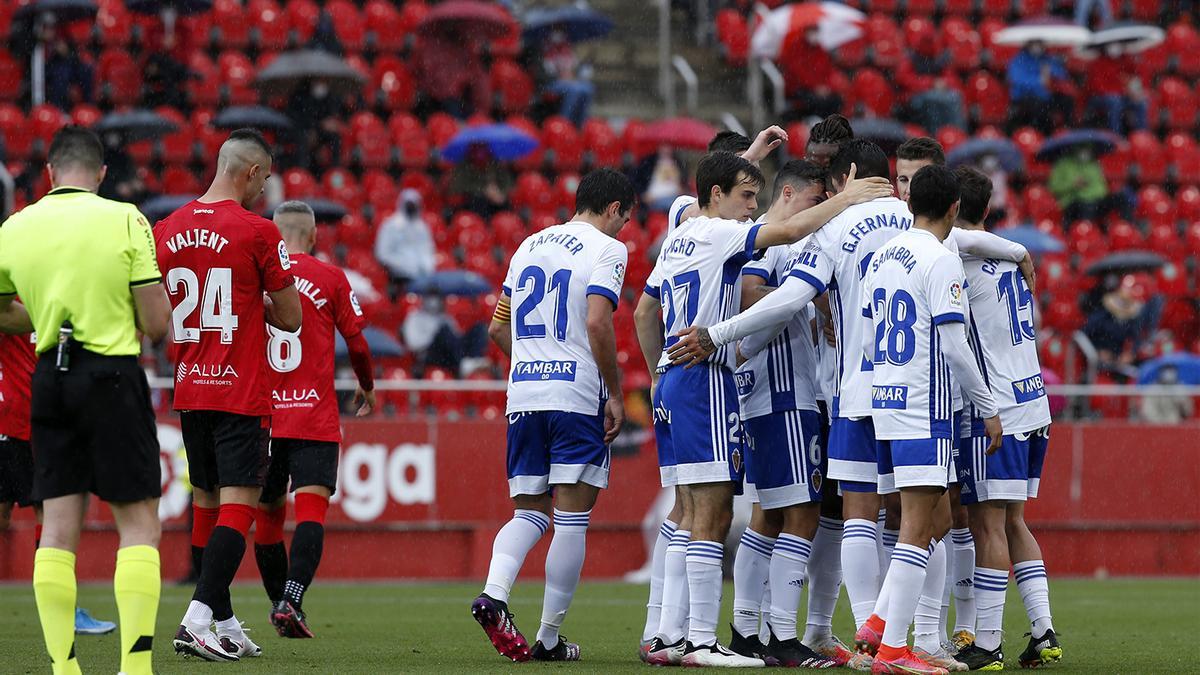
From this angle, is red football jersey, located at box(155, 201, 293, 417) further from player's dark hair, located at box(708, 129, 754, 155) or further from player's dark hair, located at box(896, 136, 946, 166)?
player's dark hair, located at box(896, 136, 946, 166)

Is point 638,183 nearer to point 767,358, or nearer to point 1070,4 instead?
point 1070,4

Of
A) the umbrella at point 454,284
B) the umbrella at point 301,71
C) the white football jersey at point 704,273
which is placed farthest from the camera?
the umbrella at point 301,71

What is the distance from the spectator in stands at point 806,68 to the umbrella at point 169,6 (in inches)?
302

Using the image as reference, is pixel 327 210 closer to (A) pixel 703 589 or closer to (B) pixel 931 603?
(A) pixel 703 589

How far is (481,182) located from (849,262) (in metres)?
13.1

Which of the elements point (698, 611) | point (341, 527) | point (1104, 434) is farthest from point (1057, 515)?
point (698, 611)

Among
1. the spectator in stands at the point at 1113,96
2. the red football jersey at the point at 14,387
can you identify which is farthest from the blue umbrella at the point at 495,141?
the red football jersey at the point at 14,387

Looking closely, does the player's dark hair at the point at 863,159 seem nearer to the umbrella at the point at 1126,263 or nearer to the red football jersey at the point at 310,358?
the red football jersey at the point at 310,358

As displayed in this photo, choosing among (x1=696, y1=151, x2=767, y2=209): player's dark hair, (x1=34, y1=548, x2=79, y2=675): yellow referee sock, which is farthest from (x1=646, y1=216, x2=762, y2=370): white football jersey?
(x1=34, y1=548, x2=79, y2=675): yellow referee sock

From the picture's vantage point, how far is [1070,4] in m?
25.3

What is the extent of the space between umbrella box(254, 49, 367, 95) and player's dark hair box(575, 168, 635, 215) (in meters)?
11.4

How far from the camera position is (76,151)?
6.91 m

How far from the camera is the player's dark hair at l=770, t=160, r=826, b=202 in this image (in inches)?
333

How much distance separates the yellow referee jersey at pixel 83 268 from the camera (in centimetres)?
670
